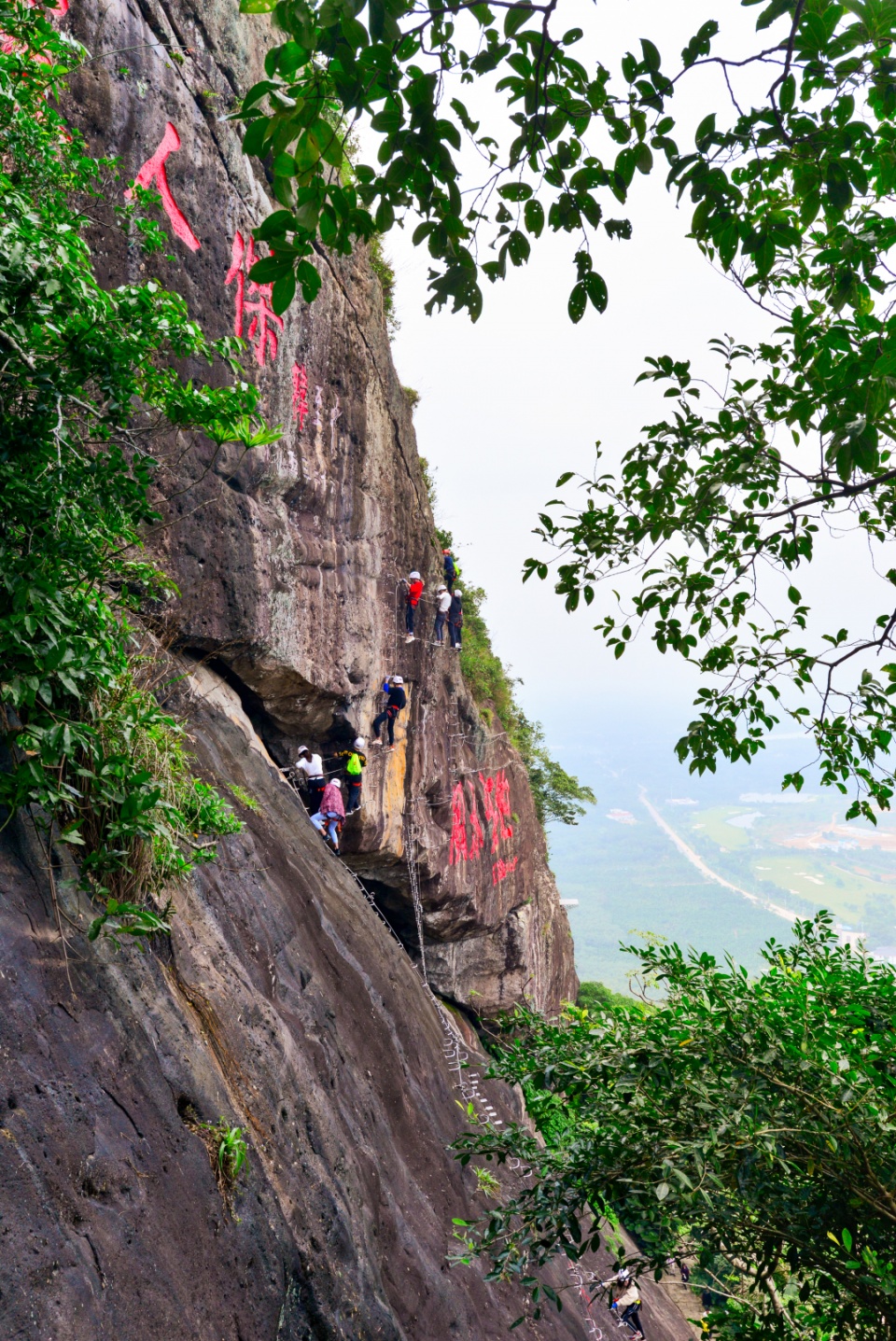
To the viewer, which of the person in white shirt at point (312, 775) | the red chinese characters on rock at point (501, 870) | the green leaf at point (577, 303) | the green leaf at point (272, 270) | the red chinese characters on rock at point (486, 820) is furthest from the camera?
the red chinese characters on rock at point (501, 870)

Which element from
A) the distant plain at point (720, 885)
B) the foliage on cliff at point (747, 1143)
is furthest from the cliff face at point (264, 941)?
the distant plain at point (720, 885)

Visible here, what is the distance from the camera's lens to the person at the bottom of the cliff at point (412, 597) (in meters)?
11.8

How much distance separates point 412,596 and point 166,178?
6.45 m

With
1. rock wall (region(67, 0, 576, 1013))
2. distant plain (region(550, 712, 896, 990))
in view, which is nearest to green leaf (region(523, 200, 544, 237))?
rock wall (region(67, 0, 576, 1013))

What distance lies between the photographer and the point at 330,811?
9.31 m

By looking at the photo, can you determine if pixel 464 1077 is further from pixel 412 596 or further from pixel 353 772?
pixel 412 596

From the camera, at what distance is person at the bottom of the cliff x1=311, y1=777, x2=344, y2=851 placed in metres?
9.31

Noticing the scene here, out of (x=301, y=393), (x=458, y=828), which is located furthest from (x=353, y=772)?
(x=301, y=393)

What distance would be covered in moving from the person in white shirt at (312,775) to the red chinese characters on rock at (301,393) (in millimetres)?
4065

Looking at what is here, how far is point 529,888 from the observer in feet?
55.3

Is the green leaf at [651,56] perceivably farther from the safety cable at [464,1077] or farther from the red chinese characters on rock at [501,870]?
the red chinese characters on rock at [501,870]

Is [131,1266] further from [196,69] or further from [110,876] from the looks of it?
[196,69]

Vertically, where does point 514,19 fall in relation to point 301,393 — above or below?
below

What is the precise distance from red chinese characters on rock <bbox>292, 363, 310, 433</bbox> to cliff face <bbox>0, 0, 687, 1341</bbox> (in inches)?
1.7
